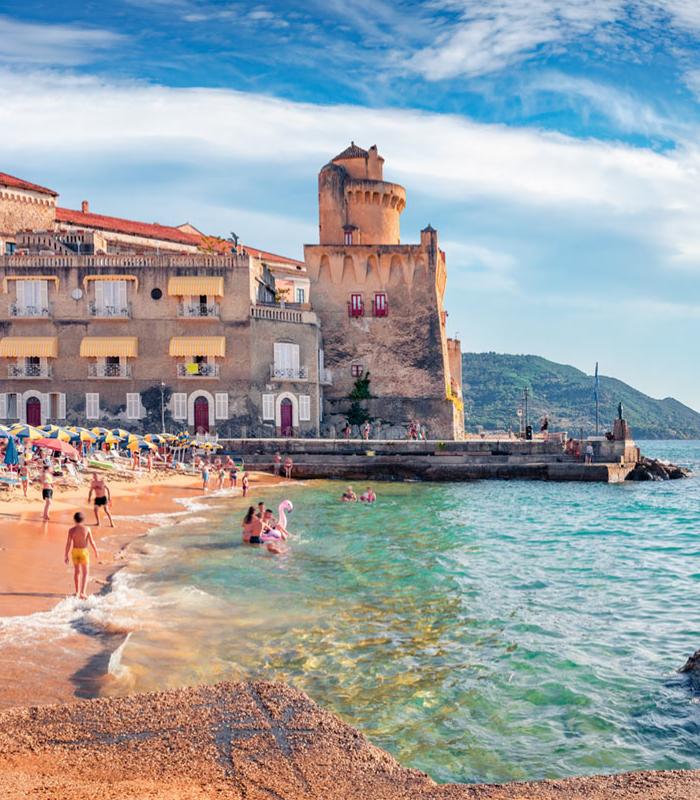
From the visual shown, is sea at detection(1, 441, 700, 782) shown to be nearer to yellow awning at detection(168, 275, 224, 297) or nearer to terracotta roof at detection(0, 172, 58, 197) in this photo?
yellow awning at detection(168, 275, 224, 297)

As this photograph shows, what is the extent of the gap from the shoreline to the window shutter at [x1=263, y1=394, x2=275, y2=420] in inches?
761

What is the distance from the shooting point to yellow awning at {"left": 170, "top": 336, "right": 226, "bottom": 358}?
39.3 metres

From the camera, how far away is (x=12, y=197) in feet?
146

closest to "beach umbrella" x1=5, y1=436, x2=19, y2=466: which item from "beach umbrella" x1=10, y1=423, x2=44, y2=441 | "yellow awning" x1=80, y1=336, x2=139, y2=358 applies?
"beach umbrella" x1=10, y1=423, x2=44, y2=441

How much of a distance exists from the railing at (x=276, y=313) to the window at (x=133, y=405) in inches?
281

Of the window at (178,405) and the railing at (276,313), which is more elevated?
the railing at (276,313)

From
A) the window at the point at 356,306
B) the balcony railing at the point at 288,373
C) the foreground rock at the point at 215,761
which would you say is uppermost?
the window at the point at 356,306

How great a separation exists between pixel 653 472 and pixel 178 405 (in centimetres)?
2446

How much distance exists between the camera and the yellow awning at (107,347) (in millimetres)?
39094

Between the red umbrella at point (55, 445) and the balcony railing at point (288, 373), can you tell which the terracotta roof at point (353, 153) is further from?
the red umbrella at point (55, 445)

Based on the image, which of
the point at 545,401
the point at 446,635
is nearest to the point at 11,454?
the point at 446,635

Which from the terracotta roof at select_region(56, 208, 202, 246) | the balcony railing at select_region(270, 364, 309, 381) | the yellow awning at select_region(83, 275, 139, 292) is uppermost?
the terracotta roof at select_region(56, 208, 202, 246)

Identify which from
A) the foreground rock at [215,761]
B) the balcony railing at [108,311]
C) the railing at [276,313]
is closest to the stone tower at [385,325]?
the railing at [276,313]

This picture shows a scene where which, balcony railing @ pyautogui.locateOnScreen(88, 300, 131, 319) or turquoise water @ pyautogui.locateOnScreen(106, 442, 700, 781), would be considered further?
balcony railing @ pyautogui.locateOnScreen(88, 300, 131, 319)
